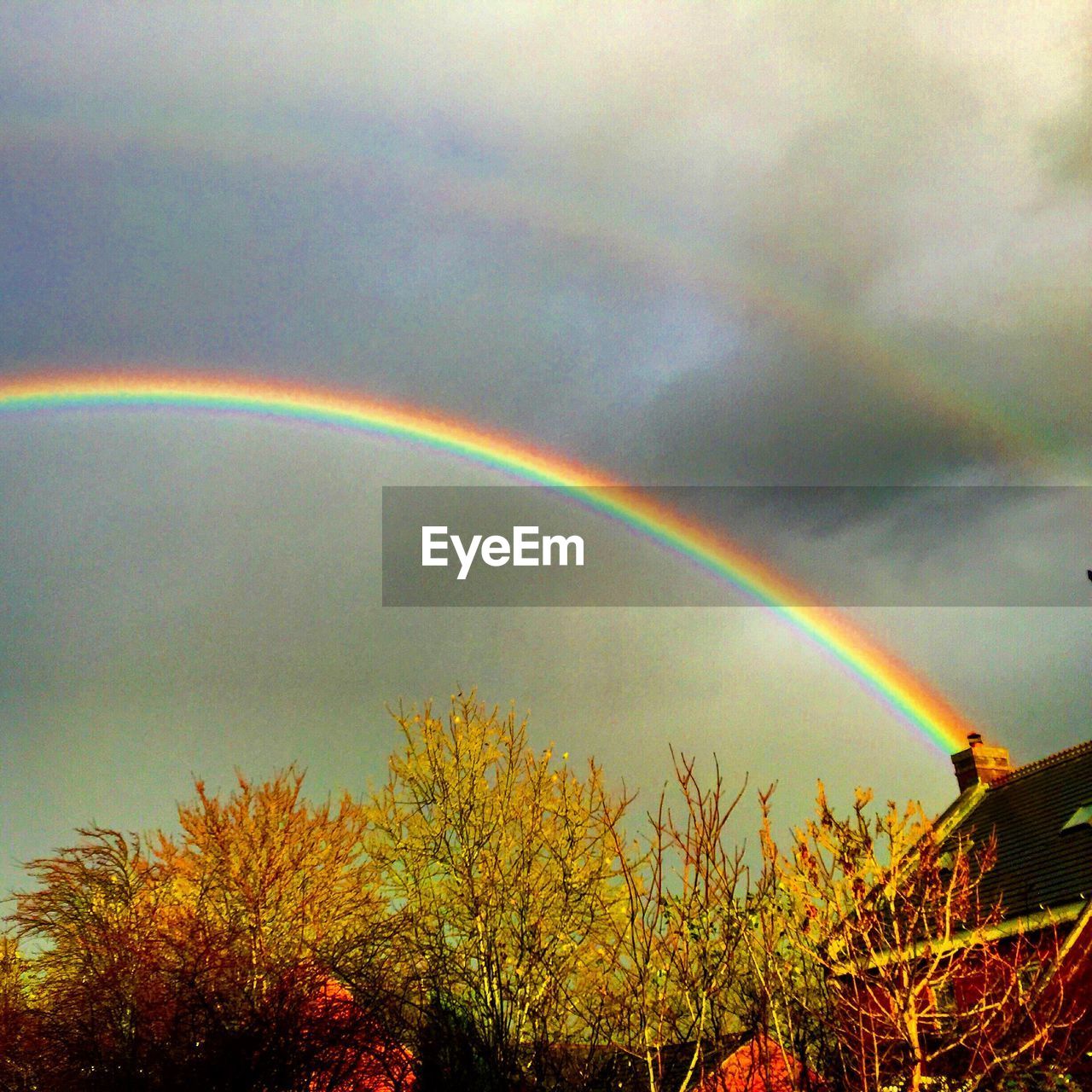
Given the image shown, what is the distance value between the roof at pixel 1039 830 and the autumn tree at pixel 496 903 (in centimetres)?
672

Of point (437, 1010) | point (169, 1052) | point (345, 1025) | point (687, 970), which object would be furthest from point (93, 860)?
point (687, 970)

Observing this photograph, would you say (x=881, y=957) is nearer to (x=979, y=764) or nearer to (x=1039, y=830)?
(x=1039, y=830)

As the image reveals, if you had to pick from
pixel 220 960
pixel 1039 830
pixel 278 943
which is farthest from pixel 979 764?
pixel 220 960

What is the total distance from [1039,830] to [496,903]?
49.3ft

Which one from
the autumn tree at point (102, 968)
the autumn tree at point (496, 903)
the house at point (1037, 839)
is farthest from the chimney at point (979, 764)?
the autumn tree at point (102, 968)

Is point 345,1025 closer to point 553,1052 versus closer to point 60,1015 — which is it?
point 553,1052

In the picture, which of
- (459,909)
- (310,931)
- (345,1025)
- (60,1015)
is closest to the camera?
(345,1025)

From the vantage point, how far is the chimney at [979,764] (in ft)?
88.5

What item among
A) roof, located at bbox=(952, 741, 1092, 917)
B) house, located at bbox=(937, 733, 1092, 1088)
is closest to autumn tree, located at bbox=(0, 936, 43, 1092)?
house, located at bbox=(937, 733, 1092, 1088)

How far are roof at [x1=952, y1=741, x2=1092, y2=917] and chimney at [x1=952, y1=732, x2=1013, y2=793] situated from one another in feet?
2.01

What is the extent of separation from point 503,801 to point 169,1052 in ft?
15.3

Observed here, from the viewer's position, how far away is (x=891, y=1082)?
224 inches

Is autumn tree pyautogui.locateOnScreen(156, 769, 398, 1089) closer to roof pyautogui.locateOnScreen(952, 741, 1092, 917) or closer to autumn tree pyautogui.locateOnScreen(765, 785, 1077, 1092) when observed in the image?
autumn tree pyautogui.locateOnScreen(765, 785, 1077, 1092)

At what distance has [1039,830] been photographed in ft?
67.9
